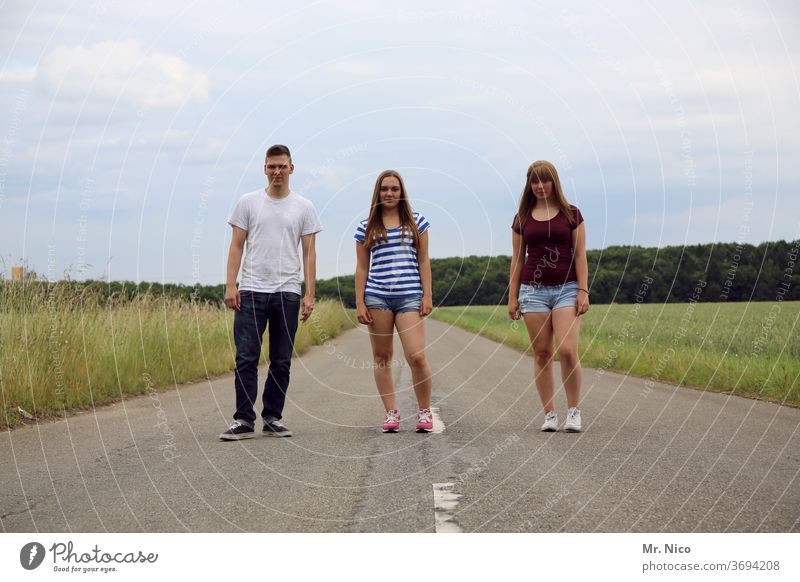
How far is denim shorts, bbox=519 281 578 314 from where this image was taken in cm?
782

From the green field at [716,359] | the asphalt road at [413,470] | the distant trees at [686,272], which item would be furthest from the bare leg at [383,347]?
the distant trees at [686,272]

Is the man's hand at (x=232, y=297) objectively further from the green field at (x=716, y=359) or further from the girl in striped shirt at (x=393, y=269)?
the green field at (x=716, y=359)

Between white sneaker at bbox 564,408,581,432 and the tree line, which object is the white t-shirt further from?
the tree line

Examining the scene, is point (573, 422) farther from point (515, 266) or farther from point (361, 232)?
point (361, 232)

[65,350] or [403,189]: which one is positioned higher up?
[403,189]

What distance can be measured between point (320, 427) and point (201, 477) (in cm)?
253

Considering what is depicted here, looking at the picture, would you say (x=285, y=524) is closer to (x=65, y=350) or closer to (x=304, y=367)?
(x=65, y=350)

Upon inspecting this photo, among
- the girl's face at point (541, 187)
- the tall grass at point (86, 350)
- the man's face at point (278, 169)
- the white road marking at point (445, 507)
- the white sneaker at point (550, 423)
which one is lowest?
the white sneaker at point (550, 423)

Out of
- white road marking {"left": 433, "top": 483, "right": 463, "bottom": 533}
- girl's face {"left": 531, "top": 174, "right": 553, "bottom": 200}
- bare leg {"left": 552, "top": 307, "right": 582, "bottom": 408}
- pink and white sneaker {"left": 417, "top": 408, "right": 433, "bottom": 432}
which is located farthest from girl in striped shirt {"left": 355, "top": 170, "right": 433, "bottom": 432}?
white road marking {"left": 433, "top": 483, "right": 463, "bottom": 533}

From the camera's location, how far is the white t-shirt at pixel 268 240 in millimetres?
7820

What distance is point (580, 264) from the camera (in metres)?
7.75

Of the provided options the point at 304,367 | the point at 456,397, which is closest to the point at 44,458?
the point at 456,397

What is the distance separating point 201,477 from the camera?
5941 mm

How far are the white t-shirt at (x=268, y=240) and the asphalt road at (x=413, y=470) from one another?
4.40ft
